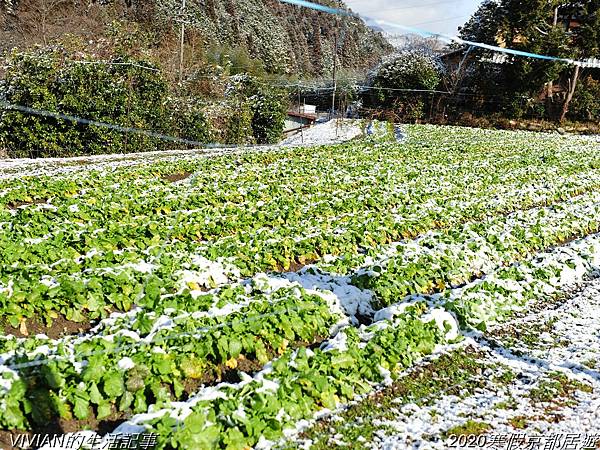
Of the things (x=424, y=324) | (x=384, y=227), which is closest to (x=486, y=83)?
(x=384, y=227)

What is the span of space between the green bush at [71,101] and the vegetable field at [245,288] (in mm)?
6858

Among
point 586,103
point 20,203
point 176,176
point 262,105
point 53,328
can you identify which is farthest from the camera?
point 586,103

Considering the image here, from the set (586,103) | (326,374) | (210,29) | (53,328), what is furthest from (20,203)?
(586,103)

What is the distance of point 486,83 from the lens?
41250mm

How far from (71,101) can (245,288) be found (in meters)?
16.5

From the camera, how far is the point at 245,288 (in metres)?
6.91

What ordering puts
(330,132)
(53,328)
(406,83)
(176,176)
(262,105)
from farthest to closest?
(406,83) < (330,132) < (262,105) < (176,176) < (53,328)

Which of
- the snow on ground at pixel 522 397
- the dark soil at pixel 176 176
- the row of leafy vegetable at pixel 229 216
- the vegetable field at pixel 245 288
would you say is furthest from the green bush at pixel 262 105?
the snow on ground at pixel 522 397

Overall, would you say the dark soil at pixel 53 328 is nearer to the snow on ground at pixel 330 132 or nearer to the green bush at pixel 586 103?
the snow on ground at pixel 330 132

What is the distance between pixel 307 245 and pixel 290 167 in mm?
8045

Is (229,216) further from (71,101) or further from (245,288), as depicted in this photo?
(71,101)

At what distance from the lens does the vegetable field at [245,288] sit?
14.9ft

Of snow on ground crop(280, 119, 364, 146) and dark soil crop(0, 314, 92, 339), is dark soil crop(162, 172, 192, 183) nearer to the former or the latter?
dark soil crop(0, 314, 92, 339)

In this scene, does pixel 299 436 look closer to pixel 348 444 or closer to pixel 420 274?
pixel 348 444
